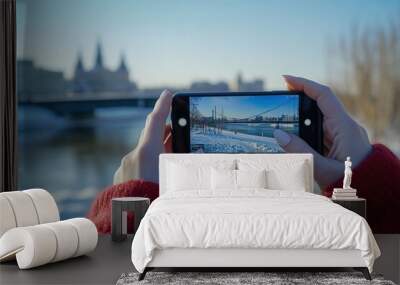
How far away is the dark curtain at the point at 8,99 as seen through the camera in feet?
24.3

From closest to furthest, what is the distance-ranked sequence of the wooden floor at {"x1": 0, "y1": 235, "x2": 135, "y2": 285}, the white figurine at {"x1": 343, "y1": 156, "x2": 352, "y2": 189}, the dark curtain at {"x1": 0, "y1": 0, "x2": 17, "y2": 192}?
the wooden floor at {"x1": 0, "y1": 235, "x2": 135, "y2": 285} → the white figurine at {"x1": 343, "y1": 156, "x2": 352, "y2": 189} → the dark curtain at {"x1": 0, "y1": 0, "x2": 17, "y2": 192}

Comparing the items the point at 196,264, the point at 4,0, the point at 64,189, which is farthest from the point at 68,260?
the point at 4,0

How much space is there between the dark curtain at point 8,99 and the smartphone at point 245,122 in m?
1.78

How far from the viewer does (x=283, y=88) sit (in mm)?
7676

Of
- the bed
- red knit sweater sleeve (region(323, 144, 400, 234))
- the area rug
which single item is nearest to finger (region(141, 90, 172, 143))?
red knit sweater sleeve (region(323, 144, 400, 234))

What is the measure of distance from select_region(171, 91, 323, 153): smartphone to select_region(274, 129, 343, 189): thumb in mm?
55

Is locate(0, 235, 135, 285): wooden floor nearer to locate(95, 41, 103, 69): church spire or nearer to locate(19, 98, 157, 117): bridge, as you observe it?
locate(19, 98, 157, 117): bridge

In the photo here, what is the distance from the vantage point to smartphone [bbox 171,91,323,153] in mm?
7551

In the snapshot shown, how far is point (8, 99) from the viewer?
752 centimetres

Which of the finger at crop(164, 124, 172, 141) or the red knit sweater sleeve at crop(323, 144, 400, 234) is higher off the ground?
the finger at crop(164, 124, 172, 141)

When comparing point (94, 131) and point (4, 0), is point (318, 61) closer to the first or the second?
point (94, 131)

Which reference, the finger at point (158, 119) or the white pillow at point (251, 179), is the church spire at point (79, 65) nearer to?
the finger at point (158, 119)

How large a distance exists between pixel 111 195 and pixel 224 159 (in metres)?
1.36

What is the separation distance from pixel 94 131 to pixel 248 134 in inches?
69.2
